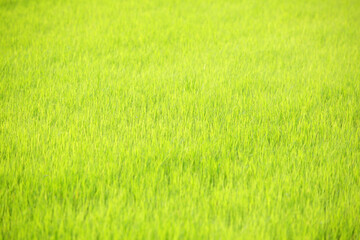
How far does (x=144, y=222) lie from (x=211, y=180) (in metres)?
0.60

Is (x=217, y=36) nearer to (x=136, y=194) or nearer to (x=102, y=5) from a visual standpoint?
(x=102, y=5)

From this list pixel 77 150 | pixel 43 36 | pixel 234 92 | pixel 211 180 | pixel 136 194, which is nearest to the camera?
pixel 136 194

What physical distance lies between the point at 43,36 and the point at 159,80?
2411mm

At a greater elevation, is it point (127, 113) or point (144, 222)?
point (127, 113)

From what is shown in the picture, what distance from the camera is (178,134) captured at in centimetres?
233

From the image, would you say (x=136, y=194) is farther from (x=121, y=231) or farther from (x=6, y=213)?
(x=6, y=213)

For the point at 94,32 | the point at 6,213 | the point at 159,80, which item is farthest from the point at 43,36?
the point at 6,213

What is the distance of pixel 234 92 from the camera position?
307cm

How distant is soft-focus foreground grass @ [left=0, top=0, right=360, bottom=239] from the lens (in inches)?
64.9

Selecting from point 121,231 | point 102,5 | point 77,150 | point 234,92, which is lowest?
point 121,231

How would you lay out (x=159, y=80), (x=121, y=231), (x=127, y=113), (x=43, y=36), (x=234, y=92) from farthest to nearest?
(x=43, y=36) → (x=159, y=80) → (x=234, y=92) → (x=127, y=113) → (x=121, y=231)

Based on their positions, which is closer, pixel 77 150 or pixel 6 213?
pixel 6 213

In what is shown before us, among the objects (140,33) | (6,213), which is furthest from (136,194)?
(140,33)

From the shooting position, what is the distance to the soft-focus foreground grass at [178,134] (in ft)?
5.41
